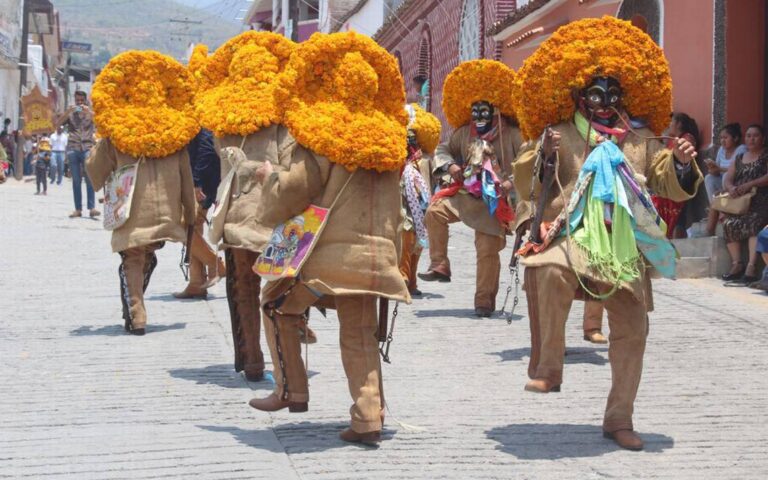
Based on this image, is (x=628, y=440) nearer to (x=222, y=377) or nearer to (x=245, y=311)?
(x=245, y=311)

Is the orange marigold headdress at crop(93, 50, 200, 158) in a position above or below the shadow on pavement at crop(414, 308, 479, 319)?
above

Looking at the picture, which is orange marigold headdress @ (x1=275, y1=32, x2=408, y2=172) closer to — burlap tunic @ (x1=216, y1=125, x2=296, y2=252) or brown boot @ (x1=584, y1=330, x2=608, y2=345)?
burlap tunic @ (x1=216, y1=125, x2=296, y2=252)

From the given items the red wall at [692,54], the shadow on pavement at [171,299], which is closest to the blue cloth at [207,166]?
the shadow on pavement at [171,299]

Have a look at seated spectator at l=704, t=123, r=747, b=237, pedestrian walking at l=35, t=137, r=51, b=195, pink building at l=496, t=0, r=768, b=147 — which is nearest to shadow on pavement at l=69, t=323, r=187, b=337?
seated spectator at l=704, t=123, r=747, b=237

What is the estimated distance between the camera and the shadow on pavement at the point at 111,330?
9930 mm

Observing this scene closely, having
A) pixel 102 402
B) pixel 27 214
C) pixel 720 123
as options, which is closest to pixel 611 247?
pixel 102 402

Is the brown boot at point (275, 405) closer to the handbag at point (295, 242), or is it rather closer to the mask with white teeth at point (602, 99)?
the handbag at point (295, 242)

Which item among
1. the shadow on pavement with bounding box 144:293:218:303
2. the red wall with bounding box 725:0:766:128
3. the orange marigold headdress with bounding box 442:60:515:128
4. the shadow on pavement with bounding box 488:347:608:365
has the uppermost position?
the red wall with bounding box 725:0:766:128

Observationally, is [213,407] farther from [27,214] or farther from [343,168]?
[27,214]

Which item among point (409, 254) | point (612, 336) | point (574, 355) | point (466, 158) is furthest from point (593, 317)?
point (612, 336)

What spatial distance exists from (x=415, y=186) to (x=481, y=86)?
1.54 m

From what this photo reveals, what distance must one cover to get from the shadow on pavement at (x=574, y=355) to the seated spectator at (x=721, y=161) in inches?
185

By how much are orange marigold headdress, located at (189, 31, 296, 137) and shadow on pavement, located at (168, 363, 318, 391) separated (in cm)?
151

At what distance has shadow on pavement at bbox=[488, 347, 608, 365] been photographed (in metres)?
9.01
